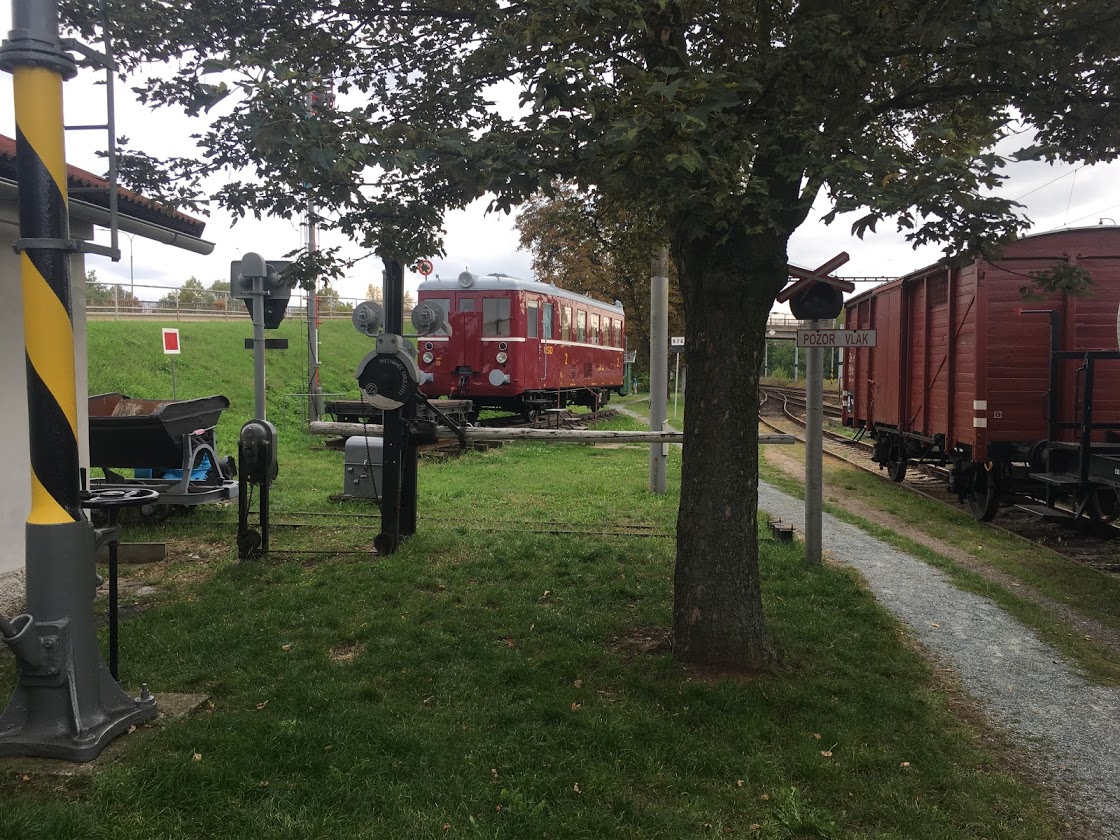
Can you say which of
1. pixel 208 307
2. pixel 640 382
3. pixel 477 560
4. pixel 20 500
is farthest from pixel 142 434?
pixel 640 382

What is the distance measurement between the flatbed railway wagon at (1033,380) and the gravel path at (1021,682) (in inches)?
102

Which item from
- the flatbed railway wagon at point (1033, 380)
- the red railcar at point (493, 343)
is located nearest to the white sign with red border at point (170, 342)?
the red railcar at point (493, 343)

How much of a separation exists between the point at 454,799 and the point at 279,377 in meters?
23.4

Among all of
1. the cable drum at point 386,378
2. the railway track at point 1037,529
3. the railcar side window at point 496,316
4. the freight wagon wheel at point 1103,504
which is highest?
the railcar side window at point 496,316

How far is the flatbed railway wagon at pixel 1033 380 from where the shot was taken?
8742 millimetres

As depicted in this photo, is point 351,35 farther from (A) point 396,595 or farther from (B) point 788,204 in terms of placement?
(A) point 396,595

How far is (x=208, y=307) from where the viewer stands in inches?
1355

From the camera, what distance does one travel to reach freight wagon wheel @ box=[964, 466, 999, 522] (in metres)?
9.99

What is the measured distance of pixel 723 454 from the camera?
454 centimetres

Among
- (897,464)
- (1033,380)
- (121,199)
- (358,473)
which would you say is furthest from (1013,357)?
(121,199)

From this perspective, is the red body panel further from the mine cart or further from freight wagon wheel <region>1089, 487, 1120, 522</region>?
the mine cart

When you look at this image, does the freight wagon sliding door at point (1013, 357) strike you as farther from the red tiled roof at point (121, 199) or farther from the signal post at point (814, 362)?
the red tiled roof at point (121, 199)

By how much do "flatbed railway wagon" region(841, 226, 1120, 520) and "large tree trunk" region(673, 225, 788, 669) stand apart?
17.0 ft

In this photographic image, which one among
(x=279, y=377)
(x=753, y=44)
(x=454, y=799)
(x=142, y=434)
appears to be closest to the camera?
(x=454, y=799)
